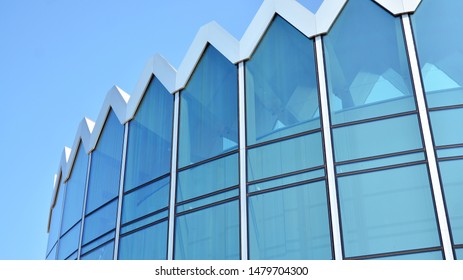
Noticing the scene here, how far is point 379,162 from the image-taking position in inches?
563

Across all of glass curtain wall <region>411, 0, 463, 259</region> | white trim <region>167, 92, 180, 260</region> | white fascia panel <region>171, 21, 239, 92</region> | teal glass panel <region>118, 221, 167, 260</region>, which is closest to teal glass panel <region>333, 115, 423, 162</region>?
glass curtain wall <region>411, 0, 463, 259</region>

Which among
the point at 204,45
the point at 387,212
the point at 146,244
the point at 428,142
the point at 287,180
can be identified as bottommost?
the point at 387,212

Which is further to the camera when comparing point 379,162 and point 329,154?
point 329,154

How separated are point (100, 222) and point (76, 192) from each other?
313 cm

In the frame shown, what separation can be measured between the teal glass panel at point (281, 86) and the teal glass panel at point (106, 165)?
521 centimetres

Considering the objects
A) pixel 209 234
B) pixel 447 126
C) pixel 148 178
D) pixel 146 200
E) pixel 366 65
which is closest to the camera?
pixel 447 126

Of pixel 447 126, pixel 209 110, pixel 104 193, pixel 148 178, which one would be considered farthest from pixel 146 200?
pixel 447 126

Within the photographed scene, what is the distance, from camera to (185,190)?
16.8 m

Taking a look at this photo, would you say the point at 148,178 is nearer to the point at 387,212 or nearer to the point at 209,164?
the point at 209,164

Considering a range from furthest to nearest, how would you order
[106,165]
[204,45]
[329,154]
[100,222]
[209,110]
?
[106,165] < [100,222] < [204,45] < [209,110] < [329,154]

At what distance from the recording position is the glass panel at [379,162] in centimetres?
1404

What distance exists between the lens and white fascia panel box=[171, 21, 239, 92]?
17.7 metres

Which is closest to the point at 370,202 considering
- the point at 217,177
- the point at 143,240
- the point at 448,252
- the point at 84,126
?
the point at 448,252
